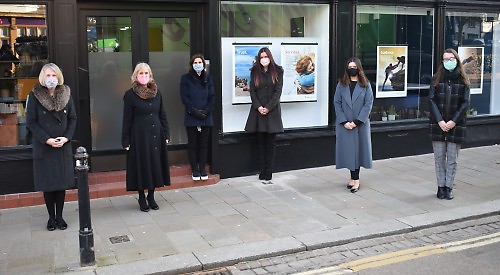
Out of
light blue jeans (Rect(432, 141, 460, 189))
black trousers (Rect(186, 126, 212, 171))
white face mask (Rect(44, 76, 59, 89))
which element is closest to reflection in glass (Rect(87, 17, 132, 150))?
black trousers (Rect(186, 126, 212, 171))

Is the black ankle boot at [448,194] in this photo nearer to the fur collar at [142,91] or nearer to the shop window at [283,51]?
the shop window at [283,51]

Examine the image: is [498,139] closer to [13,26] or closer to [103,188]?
[103,188]

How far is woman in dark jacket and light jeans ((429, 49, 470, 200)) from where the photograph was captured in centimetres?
759

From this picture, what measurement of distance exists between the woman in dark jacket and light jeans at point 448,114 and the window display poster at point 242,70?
2923 mm

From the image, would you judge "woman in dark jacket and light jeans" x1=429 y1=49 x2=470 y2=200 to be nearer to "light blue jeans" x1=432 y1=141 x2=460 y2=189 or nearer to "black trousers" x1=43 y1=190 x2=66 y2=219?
"light blue jeans" x1=432 y1=141 x2=460 y2=189

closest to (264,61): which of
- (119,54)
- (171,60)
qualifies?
(171,60)

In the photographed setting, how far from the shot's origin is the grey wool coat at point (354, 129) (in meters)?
8.11

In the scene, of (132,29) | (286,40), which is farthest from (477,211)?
(132,29)

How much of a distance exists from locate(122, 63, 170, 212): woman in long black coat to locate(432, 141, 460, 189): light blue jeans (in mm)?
3813

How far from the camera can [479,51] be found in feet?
38.2

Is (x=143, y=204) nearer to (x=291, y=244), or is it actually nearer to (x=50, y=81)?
(x=50, y=81)

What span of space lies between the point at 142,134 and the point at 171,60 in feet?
6.86

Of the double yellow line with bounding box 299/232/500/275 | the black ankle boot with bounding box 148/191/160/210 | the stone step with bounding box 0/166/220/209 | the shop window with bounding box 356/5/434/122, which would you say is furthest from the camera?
the shop window with bounding box 356/5/434/122

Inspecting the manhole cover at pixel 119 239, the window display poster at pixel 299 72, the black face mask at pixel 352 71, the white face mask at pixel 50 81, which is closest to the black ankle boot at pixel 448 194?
the black face mask at pixel 352 71
